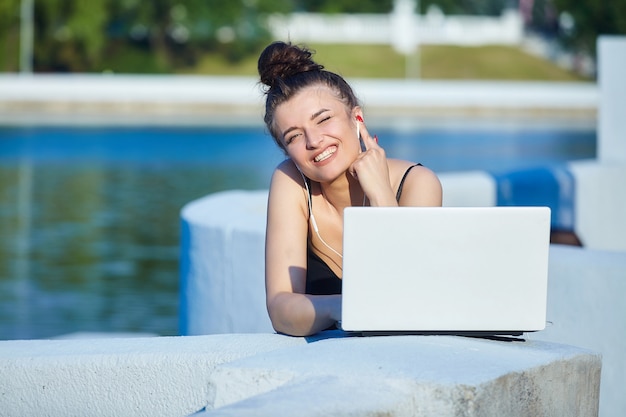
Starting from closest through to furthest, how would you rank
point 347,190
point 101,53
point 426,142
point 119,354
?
1. point 119,354
2. point 347,190
3. point 426,142
4. point 101,53

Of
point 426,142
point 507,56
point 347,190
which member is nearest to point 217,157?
point 426,142

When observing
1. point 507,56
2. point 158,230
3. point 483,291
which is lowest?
point 158,230

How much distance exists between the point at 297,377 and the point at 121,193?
13.4m

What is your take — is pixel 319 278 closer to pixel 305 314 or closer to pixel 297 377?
pixel 305 314

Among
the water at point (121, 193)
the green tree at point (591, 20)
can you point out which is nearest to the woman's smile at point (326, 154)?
the water at point (121, 193)

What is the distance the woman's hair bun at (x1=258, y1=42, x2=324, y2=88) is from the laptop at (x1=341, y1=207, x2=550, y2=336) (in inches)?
37.5

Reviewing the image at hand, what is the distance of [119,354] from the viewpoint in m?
2.86

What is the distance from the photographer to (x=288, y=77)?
11.2 ft

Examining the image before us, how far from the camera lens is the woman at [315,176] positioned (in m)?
3.31

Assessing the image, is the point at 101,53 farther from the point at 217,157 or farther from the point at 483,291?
the point at 483,291

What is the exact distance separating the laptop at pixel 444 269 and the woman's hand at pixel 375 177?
0.57 m

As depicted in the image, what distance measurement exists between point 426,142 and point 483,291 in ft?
71.6

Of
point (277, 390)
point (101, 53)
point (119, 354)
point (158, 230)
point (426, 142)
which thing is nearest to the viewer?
point (277, 390)

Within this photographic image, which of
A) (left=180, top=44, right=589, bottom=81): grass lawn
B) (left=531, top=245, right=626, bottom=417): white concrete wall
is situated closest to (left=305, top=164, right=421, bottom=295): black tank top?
(left=531, top=245, right=626, bottom=417): white concrete wall
